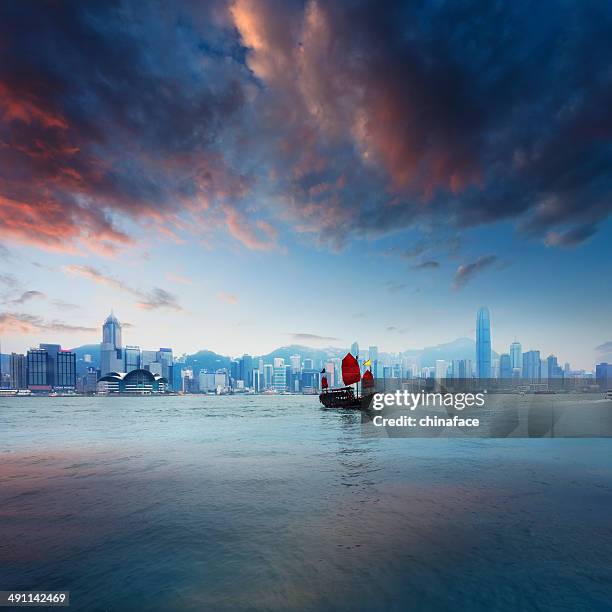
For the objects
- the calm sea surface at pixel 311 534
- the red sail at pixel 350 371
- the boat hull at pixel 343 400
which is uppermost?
the calm sea surface at pixel 311 534

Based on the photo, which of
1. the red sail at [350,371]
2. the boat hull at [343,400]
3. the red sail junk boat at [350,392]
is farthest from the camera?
the boat hull at [343,400]

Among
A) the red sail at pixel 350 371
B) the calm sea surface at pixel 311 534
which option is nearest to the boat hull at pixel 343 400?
the red sail at pixel 350 371

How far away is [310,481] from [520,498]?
1218cm

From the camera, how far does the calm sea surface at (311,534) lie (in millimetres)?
9844

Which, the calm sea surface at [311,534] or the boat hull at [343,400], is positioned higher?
the calm sea surface at [311,534]

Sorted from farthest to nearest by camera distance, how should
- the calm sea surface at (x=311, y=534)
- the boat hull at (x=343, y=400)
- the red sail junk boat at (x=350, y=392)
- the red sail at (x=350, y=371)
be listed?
the boat hull at (x=343, y=400), the red sail at (x=350, y=371), the red sail junk boat at (x=350, y=392), the calm sea surface at (x=311, y=534)

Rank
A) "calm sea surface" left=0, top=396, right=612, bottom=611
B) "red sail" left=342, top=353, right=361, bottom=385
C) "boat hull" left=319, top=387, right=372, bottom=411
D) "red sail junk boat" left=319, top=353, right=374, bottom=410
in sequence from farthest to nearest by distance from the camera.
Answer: "boat hull" left=319, top=387, right=372, bottom=411, "red sail" left=342, top=353, right=361, bottom=385, "red sail junk boat" left=319, top=353, right=374, bottom=410, "calm sea surface" left=0, top=396, right=612, bottom=611

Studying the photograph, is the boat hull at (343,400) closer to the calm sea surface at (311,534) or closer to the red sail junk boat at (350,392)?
the red sail junk boat at (350,392)

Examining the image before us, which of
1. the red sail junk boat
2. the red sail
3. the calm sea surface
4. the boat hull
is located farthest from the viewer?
the boat hull

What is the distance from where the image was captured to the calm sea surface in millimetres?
9844

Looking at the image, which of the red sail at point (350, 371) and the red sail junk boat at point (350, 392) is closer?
the red sail junk boat at point (350, 392)

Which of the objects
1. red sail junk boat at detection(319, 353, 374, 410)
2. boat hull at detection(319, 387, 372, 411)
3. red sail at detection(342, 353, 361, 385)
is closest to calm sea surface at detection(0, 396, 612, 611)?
red sail junk boat at detection(319, 353, 374, 410)

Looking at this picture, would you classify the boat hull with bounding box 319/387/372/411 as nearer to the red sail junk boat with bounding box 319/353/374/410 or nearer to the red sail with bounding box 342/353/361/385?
the red sail junk boat with bounding box 319/353/374/410

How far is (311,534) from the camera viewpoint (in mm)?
13758
